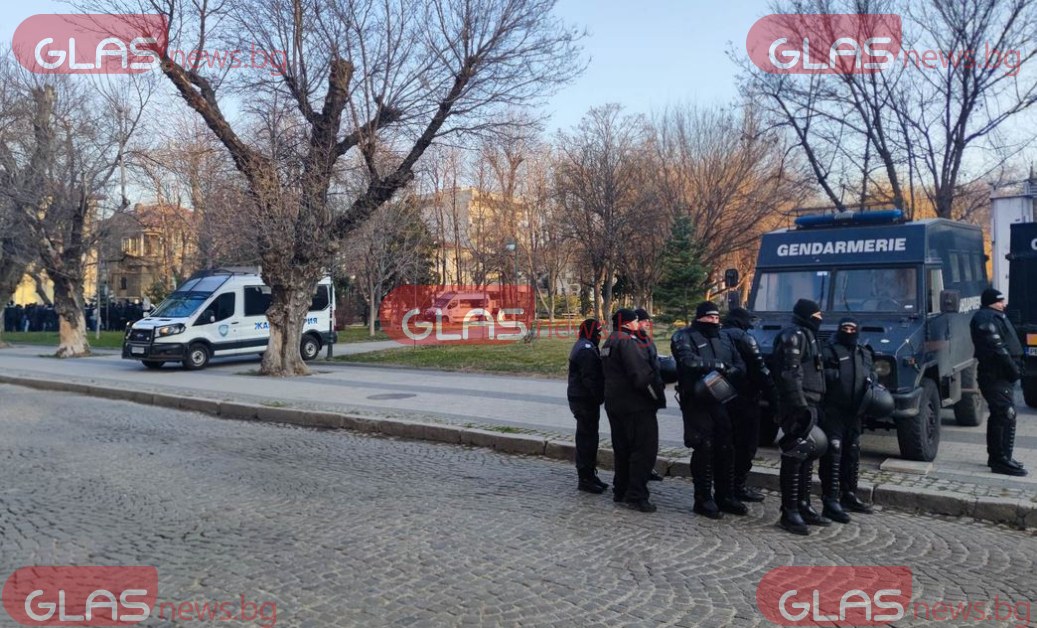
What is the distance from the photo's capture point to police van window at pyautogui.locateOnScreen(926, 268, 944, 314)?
8.59 meters

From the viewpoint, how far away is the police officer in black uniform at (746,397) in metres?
6.37

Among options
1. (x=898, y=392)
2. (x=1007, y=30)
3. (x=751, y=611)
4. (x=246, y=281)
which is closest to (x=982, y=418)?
(x=898, y=392)

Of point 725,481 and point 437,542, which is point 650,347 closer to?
point 725,481

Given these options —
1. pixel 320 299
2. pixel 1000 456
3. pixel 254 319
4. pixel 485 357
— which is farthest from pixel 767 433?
pixel 320 299

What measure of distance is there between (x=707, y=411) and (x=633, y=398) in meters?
0.64

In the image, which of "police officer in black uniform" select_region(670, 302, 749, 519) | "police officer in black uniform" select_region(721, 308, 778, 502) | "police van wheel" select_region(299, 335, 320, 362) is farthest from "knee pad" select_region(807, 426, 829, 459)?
"police van wheel" select_region(299, 335, 320, 362)

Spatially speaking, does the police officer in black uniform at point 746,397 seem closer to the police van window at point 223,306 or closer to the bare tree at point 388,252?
the police van window at point 223,306

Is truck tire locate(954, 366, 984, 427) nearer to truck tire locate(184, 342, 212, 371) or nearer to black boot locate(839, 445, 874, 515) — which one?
black boot locate(839, 445, 874, 515)

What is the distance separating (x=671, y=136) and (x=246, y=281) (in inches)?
915

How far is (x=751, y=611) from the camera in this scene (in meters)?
4.38

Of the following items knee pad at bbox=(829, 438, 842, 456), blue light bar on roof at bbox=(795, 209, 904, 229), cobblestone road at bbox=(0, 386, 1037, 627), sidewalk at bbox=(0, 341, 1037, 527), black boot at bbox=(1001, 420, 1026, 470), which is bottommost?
cobblestone road at bbox=(0, 386, 1037, 627)

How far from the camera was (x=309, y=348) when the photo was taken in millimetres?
22406

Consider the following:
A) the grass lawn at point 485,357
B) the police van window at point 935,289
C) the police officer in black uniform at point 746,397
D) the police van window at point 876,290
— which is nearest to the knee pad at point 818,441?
the police officer in black uniform at point 746,397

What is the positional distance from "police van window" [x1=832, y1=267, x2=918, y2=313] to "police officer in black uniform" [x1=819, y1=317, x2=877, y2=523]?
2.60 meters
